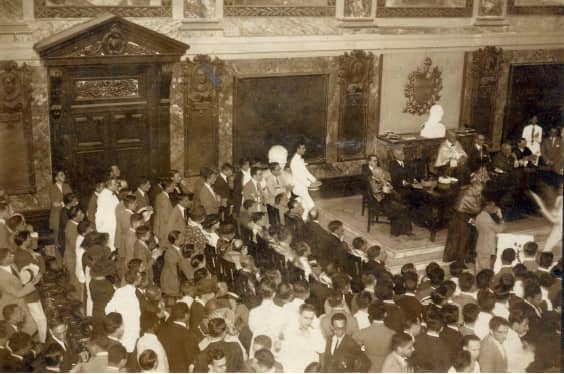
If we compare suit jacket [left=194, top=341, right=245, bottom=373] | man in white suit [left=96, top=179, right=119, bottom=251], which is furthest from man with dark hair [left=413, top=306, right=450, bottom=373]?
man in white suit [left=96, top=179, right=119, bottom=251]

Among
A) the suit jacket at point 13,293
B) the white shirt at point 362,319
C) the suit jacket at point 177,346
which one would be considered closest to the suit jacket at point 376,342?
the white shirt at point 362,319

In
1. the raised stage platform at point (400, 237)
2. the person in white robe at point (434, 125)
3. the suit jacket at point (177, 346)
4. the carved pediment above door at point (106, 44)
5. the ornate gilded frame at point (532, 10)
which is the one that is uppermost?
the ornate gilded frame at point (532, 10)

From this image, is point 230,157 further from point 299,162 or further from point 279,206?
point 279,206

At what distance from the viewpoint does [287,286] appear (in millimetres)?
7246

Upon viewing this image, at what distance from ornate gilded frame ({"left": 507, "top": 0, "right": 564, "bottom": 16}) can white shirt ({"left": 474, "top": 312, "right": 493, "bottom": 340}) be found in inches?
429

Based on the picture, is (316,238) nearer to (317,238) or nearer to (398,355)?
(317,238)

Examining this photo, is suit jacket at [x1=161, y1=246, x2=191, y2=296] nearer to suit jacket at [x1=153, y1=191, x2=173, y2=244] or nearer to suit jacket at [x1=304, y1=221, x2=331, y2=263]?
suit jacket at [x1=153, y1=191, x2=173, y2=244]

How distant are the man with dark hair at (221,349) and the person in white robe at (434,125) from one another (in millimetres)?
9941

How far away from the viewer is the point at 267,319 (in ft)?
23.4

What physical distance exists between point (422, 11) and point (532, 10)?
10.3 feet

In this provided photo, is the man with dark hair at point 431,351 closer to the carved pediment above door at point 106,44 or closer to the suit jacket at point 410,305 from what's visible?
the suit jacket at point 410,305

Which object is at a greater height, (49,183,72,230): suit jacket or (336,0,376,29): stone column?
(336,0,376,29): stone column

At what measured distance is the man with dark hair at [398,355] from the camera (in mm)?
6152

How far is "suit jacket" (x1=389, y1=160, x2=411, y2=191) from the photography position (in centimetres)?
1325
